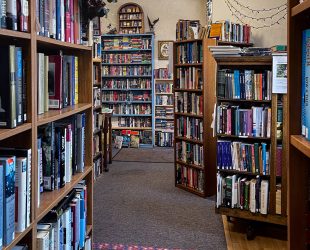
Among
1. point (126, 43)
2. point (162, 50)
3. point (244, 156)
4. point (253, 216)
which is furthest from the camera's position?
point (162, 50)

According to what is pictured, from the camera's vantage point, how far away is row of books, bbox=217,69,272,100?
12.1 ft

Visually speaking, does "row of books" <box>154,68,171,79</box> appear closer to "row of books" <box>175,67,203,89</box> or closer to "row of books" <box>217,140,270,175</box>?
"row of books" <box>175,67,203,89</box>

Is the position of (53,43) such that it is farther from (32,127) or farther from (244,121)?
(244,121)

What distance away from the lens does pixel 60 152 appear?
7.03ft

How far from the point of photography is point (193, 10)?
8.82 meters

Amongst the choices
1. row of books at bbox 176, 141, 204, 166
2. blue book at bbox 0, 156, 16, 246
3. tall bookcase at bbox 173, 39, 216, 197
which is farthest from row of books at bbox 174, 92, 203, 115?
blue book at bbox 0, 156, 16, 246

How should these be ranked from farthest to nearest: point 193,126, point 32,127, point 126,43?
point 126,43 < point 193,126 < point 32,127

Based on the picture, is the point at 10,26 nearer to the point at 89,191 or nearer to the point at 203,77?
the point at 89,191

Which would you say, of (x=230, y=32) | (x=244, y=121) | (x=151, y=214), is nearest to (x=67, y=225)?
(x=244, y=121)

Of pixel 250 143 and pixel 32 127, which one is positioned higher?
pixel 32 127

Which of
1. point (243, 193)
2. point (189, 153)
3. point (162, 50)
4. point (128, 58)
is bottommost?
point (243, 193)

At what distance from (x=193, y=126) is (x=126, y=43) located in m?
4.06

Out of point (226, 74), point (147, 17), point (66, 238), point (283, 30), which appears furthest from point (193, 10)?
point (66, 238)

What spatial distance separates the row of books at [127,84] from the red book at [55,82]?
6.55 metres
